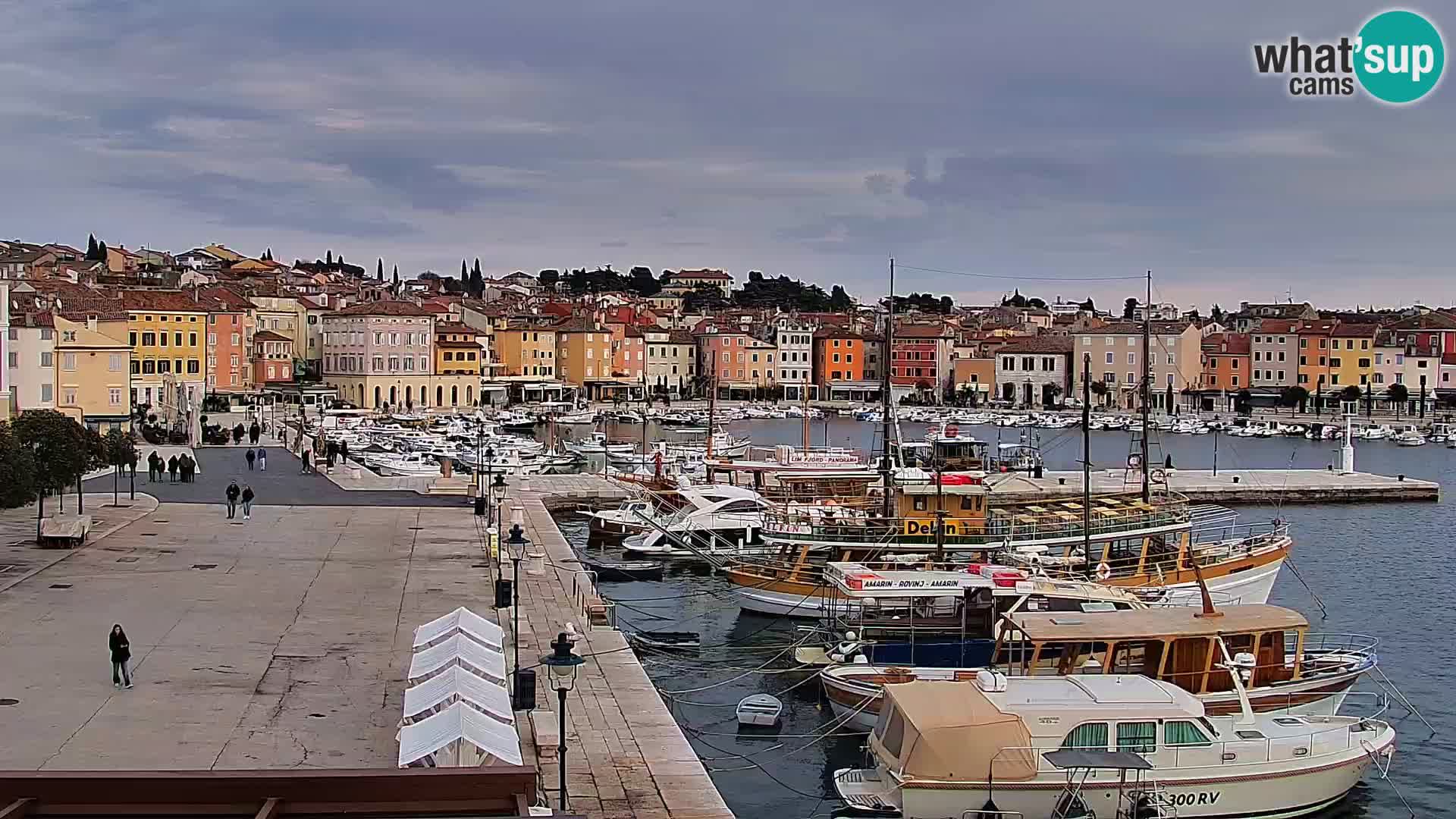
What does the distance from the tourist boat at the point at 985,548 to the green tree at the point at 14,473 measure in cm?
1086

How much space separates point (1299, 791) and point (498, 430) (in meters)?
62.0

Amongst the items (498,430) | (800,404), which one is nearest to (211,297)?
(498,430)

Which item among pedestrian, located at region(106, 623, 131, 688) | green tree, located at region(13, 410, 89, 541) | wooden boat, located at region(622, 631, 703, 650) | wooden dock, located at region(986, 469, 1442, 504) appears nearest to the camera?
pedestrian, located at region(106, 623, 131, 688)

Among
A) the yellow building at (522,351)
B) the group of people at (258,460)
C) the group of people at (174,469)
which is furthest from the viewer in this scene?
the yellow building at (522,351)

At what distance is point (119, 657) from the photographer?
1477cm

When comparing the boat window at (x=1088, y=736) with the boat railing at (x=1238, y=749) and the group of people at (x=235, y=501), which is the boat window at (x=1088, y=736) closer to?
the boat railing at (x=1238, y=749)

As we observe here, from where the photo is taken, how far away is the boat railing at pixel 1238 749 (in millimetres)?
13727

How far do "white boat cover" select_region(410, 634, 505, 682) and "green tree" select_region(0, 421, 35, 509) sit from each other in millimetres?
12168

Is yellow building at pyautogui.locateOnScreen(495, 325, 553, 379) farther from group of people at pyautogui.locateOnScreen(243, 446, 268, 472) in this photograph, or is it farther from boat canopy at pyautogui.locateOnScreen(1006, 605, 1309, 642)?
boat canopy at pyautogui.locateOnScreen(1006, 605, 1309, 642)

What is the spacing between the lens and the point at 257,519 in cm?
2958

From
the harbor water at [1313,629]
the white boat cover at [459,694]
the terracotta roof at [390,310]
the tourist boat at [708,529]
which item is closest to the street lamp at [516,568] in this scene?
the harbor water at [1313,629]

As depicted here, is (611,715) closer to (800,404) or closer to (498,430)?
(498,430)

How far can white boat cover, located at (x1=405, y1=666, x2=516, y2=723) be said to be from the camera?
11570 mm

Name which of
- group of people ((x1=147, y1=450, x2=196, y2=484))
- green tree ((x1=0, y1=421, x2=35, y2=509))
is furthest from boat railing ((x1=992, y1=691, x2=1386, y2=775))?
group of people ((x1=147, y1=450, x2=196, y2=484))
